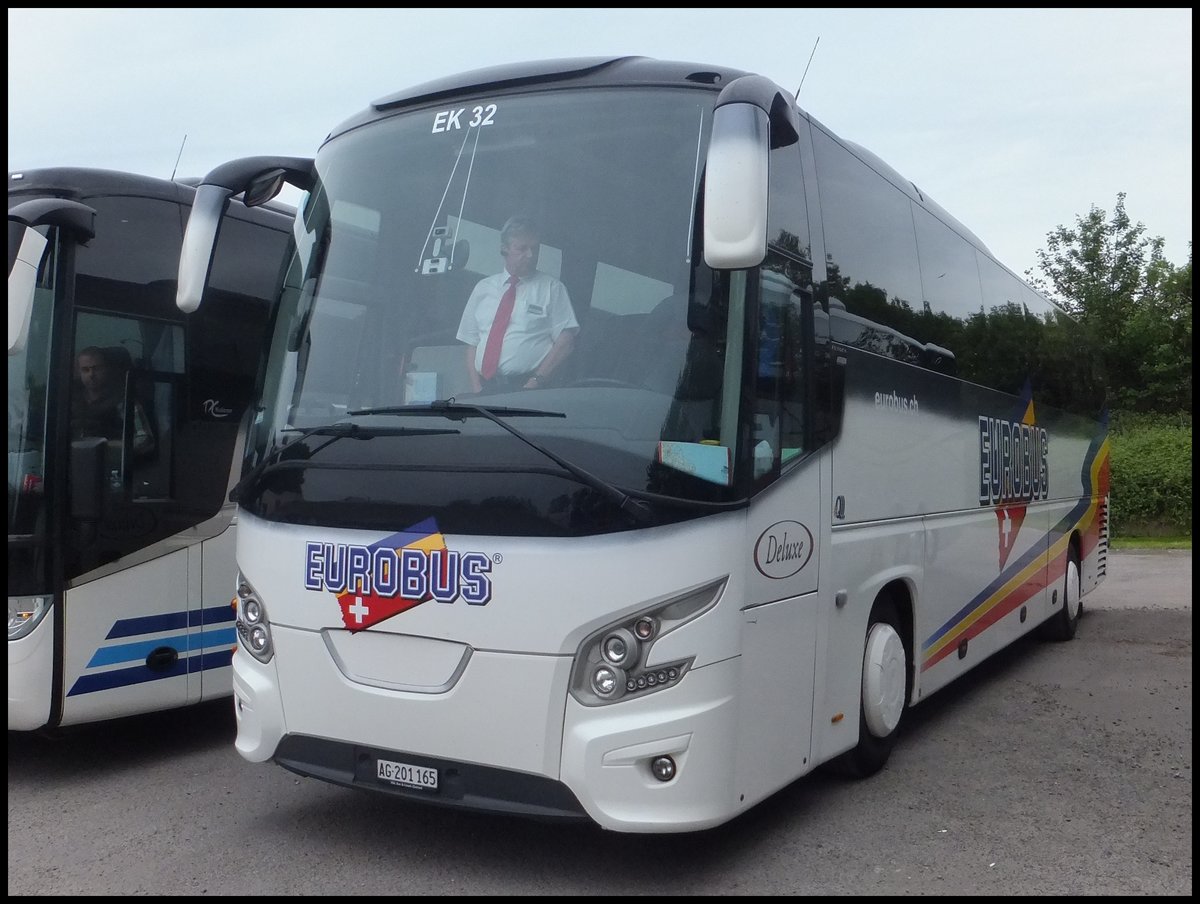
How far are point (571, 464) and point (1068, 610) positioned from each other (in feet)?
28.3

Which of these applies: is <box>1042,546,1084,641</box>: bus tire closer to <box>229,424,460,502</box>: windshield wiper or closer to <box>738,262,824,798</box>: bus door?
<box>738,262,824,798</box>: bus door

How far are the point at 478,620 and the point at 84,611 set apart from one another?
282cm

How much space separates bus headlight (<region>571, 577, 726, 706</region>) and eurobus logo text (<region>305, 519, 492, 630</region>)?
460 mm

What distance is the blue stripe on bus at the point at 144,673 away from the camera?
6246mm

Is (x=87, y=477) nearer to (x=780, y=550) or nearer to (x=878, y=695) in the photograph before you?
(x=780, y=550)

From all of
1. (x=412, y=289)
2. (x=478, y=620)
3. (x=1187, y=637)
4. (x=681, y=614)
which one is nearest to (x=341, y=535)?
(x=478, y=620)

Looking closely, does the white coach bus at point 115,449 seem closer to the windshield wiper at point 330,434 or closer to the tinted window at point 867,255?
the windshield wiper at point 330,434

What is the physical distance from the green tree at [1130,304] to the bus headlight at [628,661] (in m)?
41.6

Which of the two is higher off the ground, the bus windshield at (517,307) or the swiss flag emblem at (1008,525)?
the bus windshield at (517,307)

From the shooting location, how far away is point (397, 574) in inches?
185

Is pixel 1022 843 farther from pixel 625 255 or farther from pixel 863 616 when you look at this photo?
pixel 625 255

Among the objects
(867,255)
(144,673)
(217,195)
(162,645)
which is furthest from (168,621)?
(867,255)

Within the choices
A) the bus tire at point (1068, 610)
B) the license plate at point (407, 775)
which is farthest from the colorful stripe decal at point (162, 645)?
the bus tire at point (1068, 610)

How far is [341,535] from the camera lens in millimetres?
4832
